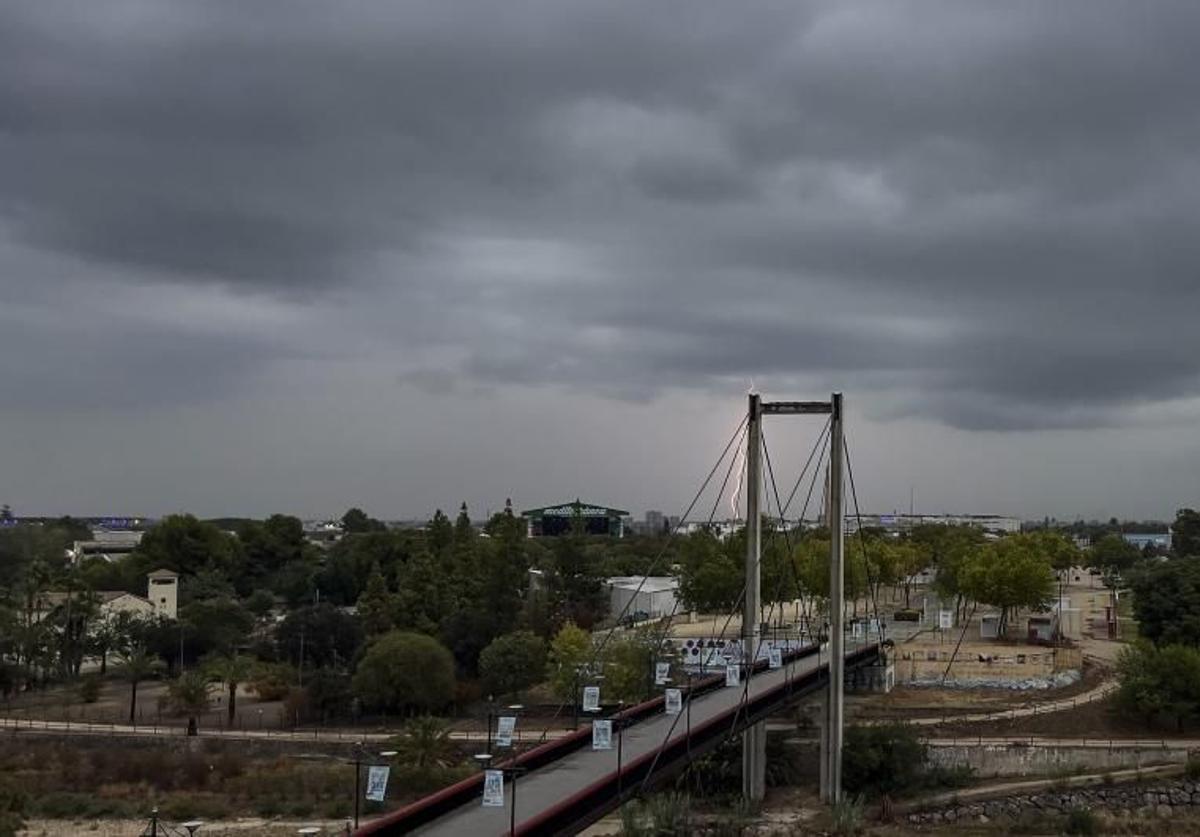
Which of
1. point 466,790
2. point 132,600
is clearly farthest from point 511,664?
point 132,600

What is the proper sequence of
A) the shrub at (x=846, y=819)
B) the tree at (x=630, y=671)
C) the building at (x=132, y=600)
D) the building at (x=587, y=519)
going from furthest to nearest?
the building at (x=587, y=519) → the building at (x=132, y=600) → the tree at (x=630, y=671) → the shrub at (x=846, y=819)

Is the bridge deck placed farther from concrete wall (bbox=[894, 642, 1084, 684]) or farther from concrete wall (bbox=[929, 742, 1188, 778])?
concrete wall (bbox=[894, 642, 1084, 684])

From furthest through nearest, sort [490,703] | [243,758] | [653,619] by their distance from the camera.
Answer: [653,619] → [490,703] → [243,758]

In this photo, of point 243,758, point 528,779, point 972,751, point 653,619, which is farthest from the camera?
point 653,619

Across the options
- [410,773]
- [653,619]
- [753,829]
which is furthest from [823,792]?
[653,619]

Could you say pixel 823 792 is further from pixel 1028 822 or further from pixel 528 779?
pixel 528 779

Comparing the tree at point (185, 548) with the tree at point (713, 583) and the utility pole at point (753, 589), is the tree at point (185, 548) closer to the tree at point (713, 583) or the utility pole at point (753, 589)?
the tree at point (713, 583)

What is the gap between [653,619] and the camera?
252 feet

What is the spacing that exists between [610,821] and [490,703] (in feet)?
55.5

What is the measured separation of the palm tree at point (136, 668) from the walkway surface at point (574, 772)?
31.6m

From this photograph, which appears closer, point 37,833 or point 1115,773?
point 37,833

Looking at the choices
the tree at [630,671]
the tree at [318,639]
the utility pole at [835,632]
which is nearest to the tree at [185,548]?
the tree at [318,639]

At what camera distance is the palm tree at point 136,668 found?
2212 inches

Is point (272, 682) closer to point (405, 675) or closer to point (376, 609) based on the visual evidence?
point (376, 609)
